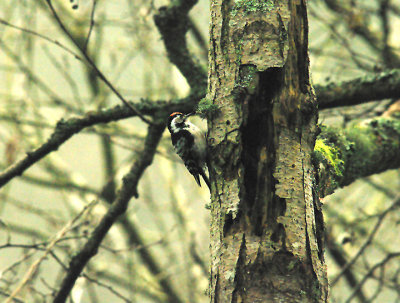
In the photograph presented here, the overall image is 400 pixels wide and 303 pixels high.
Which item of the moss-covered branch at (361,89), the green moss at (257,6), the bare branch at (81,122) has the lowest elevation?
the green moss at (257,6)

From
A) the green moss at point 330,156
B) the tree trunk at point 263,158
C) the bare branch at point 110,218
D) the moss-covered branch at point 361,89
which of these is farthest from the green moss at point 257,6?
the moss-covered branch at point 361,89

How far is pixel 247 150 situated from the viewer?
7.00ft

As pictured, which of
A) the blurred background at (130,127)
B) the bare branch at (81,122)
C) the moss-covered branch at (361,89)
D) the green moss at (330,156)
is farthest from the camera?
the blurred background at (130,127)

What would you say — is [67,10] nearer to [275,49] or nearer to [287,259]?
[275,49]

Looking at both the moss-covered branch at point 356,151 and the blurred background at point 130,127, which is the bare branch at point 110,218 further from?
the blurred background at point 130,127

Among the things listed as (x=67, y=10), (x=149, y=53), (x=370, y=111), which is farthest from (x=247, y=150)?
(x=67, y=10)

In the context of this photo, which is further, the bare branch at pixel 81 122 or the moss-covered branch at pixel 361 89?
the moss-covered branch at pixel 361 89

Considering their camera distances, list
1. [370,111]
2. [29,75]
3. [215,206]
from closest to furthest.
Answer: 1. [215,206]
2. [370,111]
3. [29,75]

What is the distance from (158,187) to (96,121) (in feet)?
20.2

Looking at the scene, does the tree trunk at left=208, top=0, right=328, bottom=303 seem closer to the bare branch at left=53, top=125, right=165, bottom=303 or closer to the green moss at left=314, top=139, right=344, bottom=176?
the green moss at left=314, top=139, right=344, bottom=176

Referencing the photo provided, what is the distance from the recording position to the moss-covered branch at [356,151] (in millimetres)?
2672

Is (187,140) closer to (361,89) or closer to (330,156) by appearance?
(330,156)

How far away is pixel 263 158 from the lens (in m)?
2.06

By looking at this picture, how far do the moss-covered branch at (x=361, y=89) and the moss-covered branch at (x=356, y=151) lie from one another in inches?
8.4
